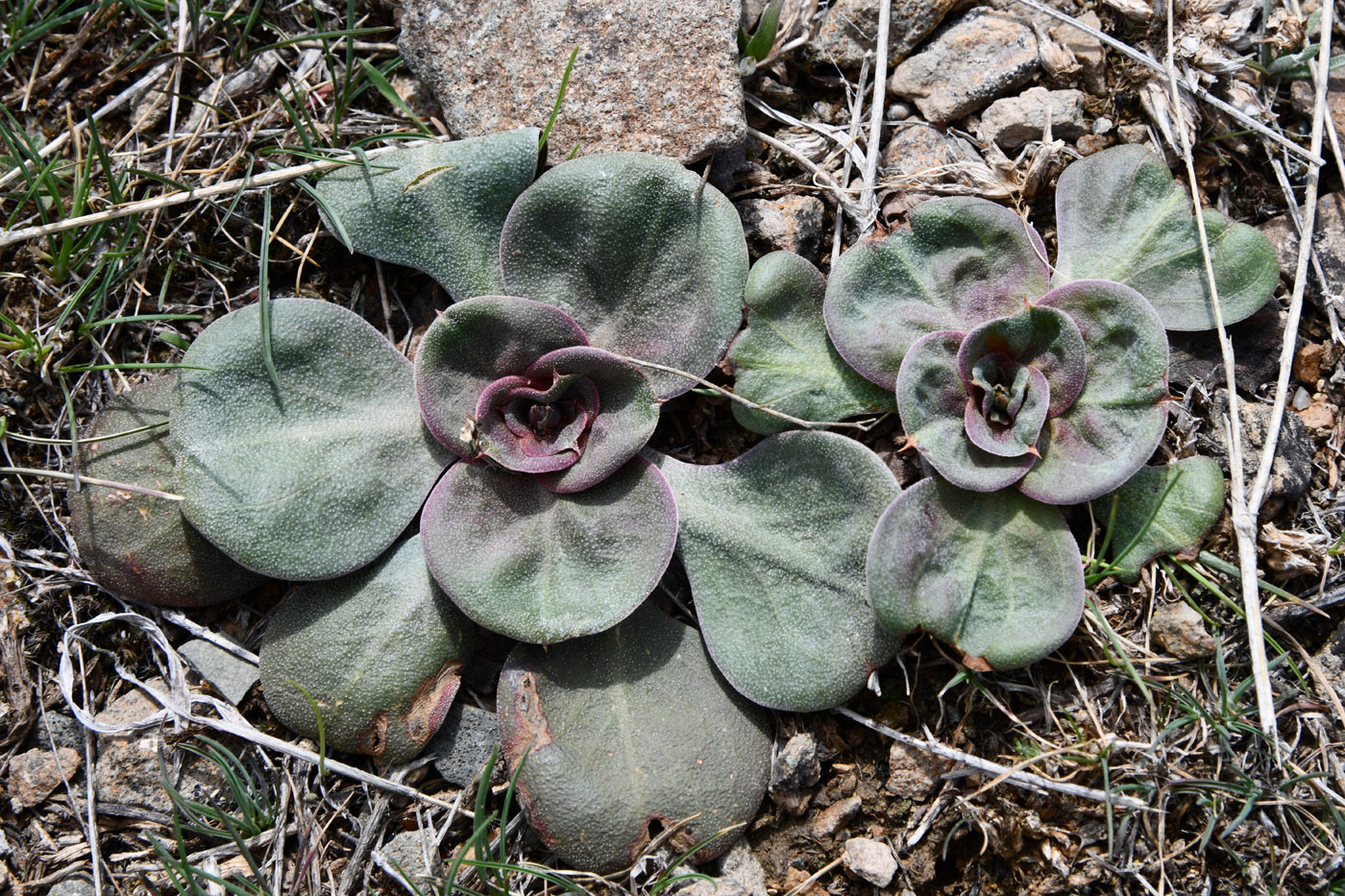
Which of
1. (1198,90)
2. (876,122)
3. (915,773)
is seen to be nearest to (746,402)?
(876,122)

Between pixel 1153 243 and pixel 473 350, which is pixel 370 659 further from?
pixel 1153 243

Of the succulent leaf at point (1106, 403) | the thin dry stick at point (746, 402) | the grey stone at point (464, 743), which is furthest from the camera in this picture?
the grey stone at point (464, 743)

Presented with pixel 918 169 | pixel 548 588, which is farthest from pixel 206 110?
pixel 918 169

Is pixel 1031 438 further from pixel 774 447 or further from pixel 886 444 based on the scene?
pixel 774 447

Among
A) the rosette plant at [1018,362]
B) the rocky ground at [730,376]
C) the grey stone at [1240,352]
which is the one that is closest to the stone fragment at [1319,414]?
the rocky ground at [730,376]

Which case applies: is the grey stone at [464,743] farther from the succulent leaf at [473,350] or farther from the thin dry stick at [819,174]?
the thin dry stick at [819,174]

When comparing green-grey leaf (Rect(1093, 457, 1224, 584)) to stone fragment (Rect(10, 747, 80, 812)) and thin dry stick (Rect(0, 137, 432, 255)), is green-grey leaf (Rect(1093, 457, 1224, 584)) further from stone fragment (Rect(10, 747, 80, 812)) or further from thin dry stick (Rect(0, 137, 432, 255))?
stone fragment (Rect(10, 747, 80, 812))
